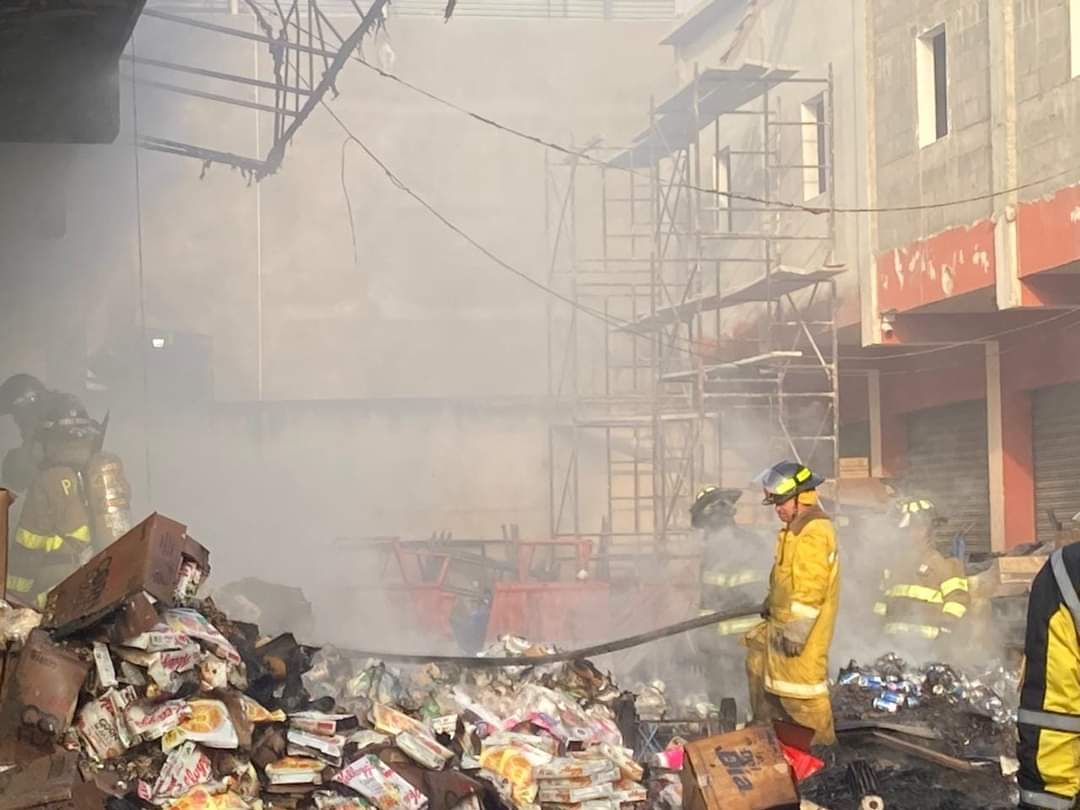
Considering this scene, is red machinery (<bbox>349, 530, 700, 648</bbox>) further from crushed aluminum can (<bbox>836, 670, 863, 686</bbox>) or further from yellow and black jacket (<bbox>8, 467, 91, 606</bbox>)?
yellow and black jacket (<bbox>8, 467, 91, 606</bbox>)

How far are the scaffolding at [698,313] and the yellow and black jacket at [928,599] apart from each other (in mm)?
4490

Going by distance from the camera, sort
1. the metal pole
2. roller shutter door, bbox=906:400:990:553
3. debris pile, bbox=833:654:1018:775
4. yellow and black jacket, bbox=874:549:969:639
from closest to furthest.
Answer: debris pile, bbox=833:654:1018:775, yellow and black jacket, bbox=874:549:969:639, roller shutter door, bbox=906:400:990:553, the metal pole

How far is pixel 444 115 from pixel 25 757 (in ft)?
63.1

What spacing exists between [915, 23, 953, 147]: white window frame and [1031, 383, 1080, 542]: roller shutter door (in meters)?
3.16

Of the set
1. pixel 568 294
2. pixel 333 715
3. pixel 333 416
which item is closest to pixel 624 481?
pixel 568 294

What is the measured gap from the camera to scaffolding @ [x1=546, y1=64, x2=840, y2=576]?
1670 centimetres

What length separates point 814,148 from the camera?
1859 centimetres

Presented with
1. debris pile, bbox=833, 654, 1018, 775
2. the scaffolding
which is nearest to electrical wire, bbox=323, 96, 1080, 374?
the scaffolding

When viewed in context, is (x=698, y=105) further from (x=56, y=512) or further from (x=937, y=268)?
(x=56, y=512)

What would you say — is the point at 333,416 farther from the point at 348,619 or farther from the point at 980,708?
the point at 980,708

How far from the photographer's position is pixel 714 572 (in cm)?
862

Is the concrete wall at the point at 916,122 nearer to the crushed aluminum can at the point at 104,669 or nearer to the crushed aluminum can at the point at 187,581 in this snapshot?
the crushed aluminum can at the point at 187,581

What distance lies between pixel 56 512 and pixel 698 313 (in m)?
10.9

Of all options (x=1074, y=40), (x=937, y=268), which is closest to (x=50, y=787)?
(x=1074, y=40)
